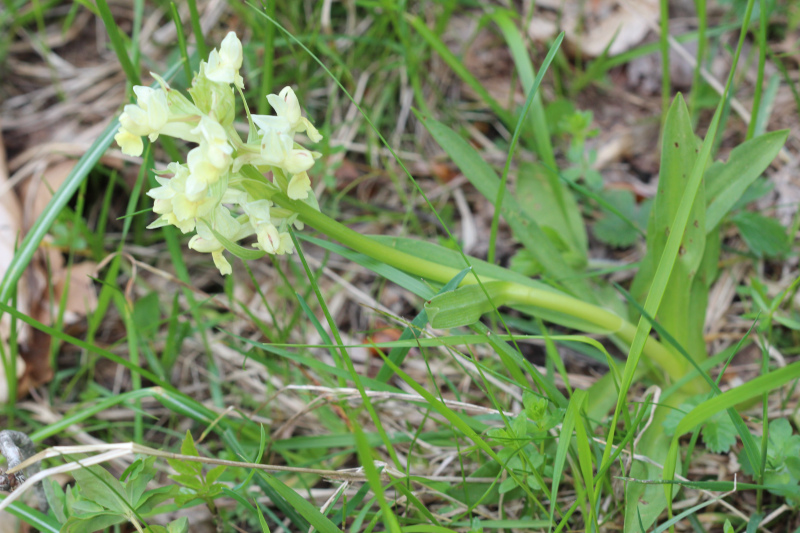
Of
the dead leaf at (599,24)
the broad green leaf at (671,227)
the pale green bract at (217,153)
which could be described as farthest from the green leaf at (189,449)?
the dead leaf at (599,24)

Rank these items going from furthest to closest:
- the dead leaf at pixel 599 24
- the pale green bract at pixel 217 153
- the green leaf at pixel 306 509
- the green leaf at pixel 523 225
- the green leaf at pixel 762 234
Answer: the dead leaf at pixel 599 24 → the green leaf at pixel 762 234 → the green leaf at pixel 523 225 → the green leaf at pixel 306 509 → the pale green bract at pixel 217 153

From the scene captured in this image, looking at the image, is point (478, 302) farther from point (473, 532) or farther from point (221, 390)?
point (221, 390)

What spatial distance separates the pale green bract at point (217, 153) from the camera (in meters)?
1.02

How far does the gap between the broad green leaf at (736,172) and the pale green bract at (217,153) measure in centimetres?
108

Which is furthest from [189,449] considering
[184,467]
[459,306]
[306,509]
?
[459,306]

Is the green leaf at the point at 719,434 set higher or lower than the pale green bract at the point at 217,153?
lower

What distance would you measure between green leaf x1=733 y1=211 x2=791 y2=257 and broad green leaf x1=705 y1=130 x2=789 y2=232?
12.2 inches

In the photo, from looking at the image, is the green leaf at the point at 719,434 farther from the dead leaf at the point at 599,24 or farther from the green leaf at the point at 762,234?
the dead leaf at the point at 599,24

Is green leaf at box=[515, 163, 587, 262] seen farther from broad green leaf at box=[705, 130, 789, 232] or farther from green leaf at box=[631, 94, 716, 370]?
broad green leaf at box=[705, 130, 789, 232]

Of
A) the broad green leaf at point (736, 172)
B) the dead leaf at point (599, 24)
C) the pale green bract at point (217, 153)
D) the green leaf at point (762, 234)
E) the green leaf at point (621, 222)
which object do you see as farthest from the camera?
the dead leaf at point (599, 24)

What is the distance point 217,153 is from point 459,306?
59cm

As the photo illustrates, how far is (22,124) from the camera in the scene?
8.18 feet

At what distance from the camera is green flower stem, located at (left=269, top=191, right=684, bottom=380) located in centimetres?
122

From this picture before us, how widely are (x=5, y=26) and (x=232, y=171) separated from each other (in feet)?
7.87
